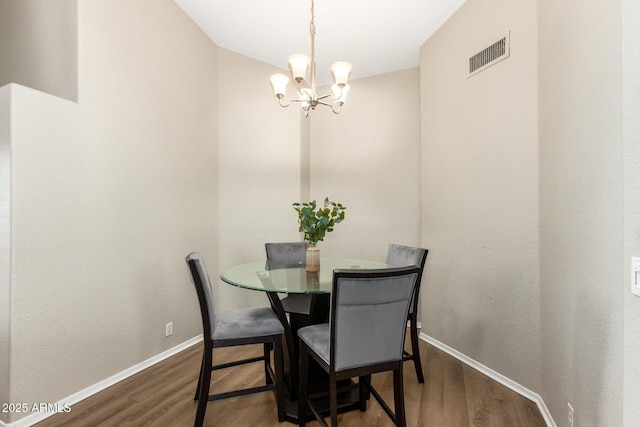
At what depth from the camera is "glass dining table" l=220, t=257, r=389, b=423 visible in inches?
77.2

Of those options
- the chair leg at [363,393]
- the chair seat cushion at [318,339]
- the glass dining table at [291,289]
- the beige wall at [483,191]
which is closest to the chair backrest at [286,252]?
the glass dining table at [291,289]

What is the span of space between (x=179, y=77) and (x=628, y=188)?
10.6ft

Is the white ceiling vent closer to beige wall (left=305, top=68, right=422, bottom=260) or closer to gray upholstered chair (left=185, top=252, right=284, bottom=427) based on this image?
beige wall (left=305, top=68, right=422, bottom=260)

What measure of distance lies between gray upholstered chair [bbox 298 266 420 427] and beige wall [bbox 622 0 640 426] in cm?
79

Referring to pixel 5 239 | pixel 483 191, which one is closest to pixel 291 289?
pixel 5 239

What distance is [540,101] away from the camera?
220 centimetres

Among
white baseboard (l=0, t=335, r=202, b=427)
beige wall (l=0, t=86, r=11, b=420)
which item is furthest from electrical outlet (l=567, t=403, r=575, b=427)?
beige wall (l=0, t=86, r=11, b=420)

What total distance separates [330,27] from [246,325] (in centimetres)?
281

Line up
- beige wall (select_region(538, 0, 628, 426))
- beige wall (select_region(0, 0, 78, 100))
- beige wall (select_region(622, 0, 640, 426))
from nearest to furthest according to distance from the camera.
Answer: beige wall (select_region(622, 0, 640, 426)), beige wall (select_region(538, 0, 628, 426)), beige wall (select_region(0, 0, 78, 100))

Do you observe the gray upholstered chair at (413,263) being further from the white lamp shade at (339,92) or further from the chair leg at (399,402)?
the white lamp shade at (339,92)

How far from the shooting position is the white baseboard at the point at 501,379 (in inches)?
80.6

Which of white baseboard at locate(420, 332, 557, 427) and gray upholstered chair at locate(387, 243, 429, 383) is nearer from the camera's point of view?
white baseboard at locate(420, 332, 557, 427)

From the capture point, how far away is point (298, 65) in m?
2.31

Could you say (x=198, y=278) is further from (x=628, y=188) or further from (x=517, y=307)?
(x=517, y=307)
